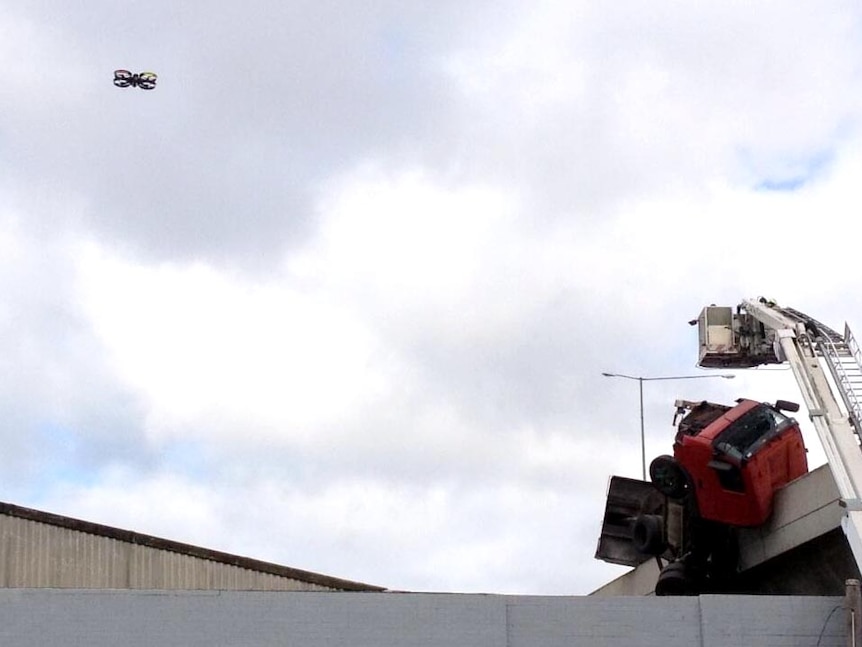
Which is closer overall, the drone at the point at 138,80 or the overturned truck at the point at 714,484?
the overturned truck at the point at 714,484

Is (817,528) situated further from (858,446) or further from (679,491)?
(679,491)

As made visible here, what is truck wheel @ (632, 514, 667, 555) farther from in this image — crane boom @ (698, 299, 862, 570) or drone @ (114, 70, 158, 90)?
drone @ (114, 70, 158, 90)

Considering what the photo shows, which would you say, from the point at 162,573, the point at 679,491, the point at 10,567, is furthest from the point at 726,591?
the point at 10,567

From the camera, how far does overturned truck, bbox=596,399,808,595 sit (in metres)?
28.8

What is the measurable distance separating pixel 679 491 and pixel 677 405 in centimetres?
212

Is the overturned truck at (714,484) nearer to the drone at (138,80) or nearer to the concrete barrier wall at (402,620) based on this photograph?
the concrete barrier wall at (402,620)

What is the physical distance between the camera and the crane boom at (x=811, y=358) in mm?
24406

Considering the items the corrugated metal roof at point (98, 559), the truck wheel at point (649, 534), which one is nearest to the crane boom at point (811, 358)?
the truck wheel at point (649, 534)

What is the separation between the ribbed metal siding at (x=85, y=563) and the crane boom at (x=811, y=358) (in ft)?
46.2

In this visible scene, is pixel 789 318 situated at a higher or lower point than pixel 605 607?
higher

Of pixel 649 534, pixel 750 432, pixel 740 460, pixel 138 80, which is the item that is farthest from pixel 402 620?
pixel 138 80

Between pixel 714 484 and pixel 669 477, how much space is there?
1.53 m

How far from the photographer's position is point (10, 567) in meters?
27.6

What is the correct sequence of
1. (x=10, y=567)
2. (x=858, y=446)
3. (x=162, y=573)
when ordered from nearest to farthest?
(x=858, y=446) < (x=10, y=567) < (x=162, y=573)
